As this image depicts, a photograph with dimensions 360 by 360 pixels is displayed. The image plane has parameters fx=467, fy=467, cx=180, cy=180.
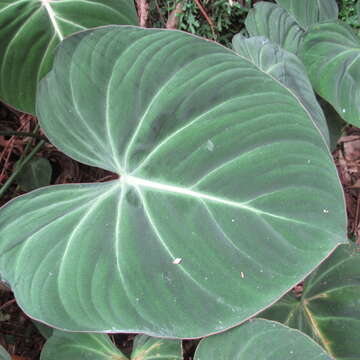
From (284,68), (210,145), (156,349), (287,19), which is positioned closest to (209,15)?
(287,19)

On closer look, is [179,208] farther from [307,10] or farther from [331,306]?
[307,10]

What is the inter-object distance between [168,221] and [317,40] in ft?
2.72

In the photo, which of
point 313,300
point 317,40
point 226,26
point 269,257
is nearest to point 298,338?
point 269,257

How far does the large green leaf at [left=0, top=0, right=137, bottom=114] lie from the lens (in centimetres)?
114

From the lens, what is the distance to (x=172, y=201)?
2.73 ft

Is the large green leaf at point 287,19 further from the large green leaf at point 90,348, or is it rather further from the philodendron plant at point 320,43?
the large green leaf at point 90,348

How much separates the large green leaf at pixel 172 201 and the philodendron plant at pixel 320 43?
577 millimetres

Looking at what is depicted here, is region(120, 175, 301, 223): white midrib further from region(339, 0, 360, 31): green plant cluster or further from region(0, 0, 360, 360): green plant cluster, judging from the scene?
region(339, 0, 360, 31): green plant cluster

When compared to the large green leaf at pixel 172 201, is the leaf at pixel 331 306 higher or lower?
lower

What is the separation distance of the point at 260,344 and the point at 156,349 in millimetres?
333

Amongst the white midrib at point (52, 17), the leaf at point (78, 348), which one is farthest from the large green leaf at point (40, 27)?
the leaf at point (78, 348)

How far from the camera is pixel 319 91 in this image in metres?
1.32

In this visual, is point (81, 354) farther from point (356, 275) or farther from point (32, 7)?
point (32, 7)

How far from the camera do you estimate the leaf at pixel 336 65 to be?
4.16 ft
